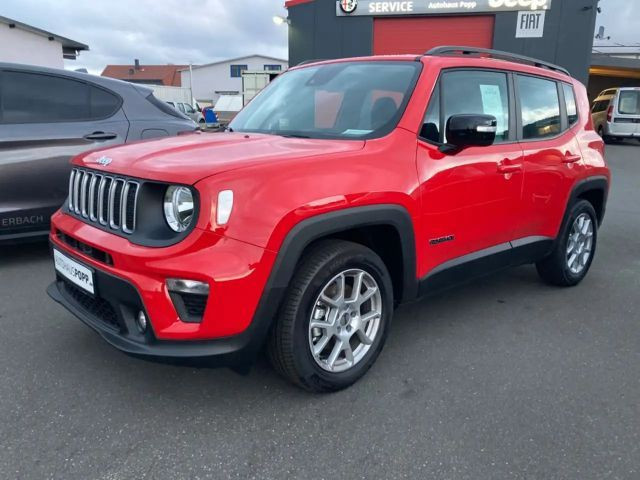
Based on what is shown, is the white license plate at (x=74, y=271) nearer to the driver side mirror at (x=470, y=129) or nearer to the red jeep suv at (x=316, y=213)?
A: the red jeep suv at (x=316, y=213)

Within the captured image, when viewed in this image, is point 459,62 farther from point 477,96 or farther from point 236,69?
point 236,69

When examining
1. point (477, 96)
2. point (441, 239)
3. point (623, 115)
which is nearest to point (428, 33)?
point (623, 115)

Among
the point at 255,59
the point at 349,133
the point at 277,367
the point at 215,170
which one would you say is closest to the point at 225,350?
the point at 277,367

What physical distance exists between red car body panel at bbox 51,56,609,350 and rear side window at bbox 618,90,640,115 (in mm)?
18633

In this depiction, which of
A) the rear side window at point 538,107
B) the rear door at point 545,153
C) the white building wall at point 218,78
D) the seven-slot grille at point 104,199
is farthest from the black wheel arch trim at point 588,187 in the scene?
the white building wall at point 218,78

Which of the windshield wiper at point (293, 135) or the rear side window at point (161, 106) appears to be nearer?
the windshield wiper at point (293, 135)

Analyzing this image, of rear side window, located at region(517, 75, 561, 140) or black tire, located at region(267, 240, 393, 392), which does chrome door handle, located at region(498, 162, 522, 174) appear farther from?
black tire, located at region(267, 240, 393, 392)

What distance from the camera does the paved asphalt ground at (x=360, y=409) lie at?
211 centimetres

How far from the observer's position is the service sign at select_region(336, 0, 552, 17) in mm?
15383

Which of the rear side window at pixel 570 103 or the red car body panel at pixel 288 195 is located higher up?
the rear side window at pixel 570 103

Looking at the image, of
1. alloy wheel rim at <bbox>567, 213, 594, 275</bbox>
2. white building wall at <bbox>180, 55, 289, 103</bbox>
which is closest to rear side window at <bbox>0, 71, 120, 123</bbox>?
alloy wheel rim at <bbox>567, 213, 594, 275</bbox>

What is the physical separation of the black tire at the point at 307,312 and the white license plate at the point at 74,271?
2.86 ft

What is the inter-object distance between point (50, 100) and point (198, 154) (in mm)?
2976

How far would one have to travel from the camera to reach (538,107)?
12.2ft
